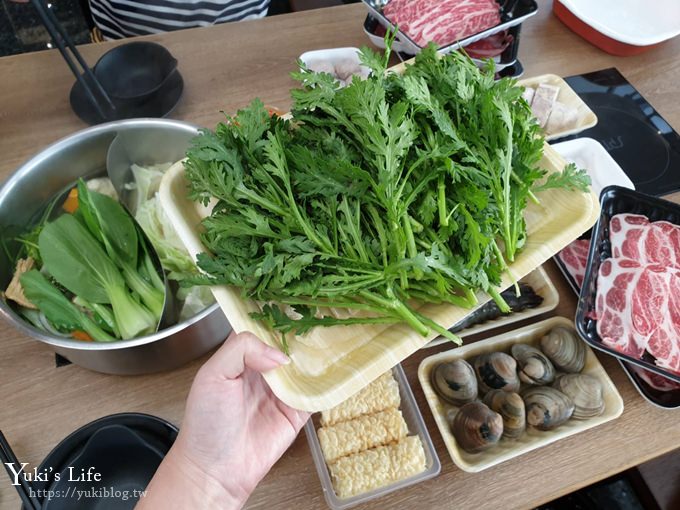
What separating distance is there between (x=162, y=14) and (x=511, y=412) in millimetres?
1773

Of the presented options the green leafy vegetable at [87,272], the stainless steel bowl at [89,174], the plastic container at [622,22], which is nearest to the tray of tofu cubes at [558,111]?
the plastic container at [622,22]

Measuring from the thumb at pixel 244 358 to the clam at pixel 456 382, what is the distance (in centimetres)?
46

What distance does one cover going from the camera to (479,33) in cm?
156

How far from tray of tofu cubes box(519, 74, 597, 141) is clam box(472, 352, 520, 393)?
0.73 m

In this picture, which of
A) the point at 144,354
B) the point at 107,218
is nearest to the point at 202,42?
the point at 107,218

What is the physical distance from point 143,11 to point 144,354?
1404 mm

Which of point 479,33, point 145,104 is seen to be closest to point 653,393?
point 479,33

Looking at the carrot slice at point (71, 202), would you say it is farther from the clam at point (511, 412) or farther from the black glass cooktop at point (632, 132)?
the black glass cooktop at point (632, 132)

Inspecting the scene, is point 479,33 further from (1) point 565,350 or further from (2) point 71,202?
(2) point 71,202

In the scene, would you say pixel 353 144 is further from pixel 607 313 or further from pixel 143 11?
pixel 143 11

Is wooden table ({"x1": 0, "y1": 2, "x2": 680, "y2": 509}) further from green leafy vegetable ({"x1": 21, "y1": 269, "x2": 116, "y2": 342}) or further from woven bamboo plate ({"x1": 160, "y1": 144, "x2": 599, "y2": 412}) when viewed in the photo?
woven bamboo plate ({"x1": 160, "y1": 144, "x2": 599, "y2": 412})

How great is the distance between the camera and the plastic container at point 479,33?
155 cm

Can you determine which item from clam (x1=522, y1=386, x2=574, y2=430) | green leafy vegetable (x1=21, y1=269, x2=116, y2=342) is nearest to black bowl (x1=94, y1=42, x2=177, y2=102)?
green leafy vegetable (x1=21, y1=269, x2=116, y2=342)

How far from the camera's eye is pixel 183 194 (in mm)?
902
